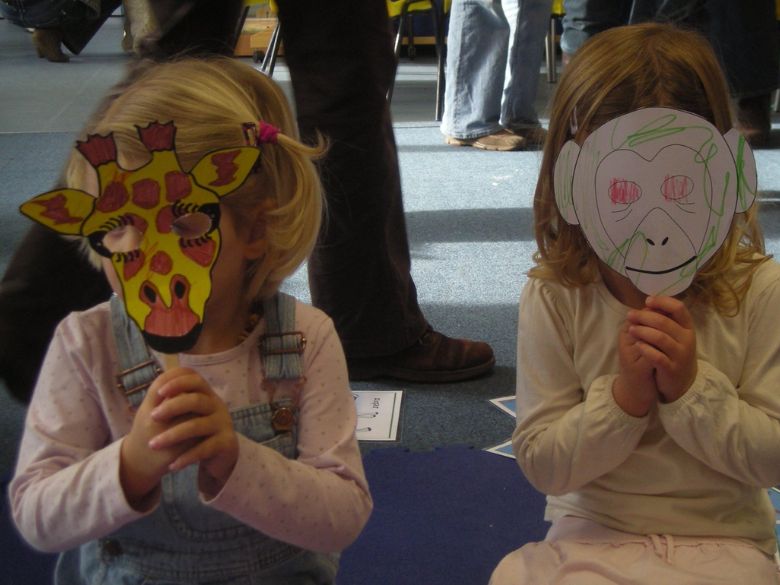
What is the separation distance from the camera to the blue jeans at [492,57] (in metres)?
3.30

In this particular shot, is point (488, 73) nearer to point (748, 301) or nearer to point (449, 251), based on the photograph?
point (449, 251)

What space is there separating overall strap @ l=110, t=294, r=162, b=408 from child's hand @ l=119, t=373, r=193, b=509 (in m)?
0.09

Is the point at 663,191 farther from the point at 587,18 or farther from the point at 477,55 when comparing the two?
the point at 477,55

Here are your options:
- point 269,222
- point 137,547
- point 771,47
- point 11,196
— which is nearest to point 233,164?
point 269,222

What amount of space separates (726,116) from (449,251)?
1546 mm

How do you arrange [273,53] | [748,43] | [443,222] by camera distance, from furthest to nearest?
[273,53] < [748,43] < [443,222]

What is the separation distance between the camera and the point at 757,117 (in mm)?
3395

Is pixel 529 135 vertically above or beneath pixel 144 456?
beneath

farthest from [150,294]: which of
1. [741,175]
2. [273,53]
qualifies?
[273,53]

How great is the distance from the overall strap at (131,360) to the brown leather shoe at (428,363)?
0.90 meters

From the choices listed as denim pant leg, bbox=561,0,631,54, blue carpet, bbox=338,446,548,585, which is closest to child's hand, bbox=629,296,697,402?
blue carpet, bbox=338,446,548,585

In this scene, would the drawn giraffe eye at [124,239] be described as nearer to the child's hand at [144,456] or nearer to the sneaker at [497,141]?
the child's hand at [144,456]

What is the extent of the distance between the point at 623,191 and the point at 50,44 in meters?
5.55

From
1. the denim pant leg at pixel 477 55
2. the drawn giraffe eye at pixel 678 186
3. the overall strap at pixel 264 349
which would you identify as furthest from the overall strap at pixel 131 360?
the denim pant leg at pixel 477 55
